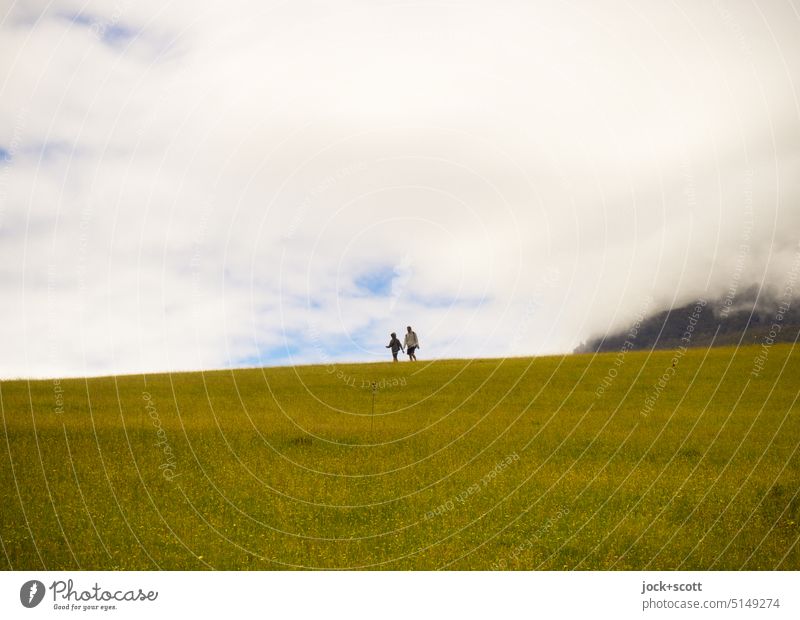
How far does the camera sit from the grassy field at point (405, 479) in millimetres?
12906

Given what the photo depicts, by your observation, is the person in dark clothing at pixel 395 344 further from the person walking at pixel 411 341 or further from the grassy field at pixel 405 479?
the grassy field at pixel 405 479

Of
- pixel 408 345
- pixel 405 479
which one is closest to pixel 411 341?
pixel 408 345

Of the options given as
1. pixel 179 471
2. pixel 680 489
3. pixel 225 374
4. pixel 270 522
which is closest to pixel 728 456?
pixel 680 489

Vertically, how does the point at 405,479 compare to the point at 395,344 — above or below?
below

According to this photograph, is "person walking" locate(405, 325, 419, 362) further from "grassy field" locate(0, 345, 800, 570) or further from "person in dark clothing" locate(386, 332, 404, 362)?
"grassy field" locate(0, 345, 800, 570)

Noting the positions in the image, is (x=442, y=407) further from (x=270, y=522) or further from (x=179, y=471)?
(x=270, y=522)

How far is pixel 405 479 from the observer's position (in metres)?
17.6

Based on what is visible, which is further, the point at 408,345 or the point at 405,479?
the point at 408,345

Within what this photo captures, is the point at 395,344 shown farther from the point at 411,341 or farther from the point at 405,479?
the point at 405,479

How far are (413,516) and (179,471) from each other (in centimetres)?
732

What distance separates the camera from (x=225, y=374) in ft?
131

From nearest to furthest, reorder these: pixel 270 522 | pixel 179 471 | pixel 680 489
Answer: pixel 270 522 → pixel 680 489 → pixel 179 471

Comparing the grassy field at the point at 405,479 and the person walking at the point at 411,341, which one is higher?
the person walking at the point at 411,341

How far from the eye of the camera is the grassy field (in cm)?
1291
